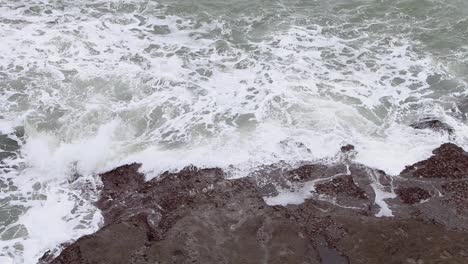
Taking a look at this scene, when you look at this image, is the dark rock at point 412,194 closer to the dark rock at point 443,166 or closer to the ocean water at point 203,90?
the dark rock at point 443,166

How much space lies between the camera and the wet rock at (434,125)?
578 inches

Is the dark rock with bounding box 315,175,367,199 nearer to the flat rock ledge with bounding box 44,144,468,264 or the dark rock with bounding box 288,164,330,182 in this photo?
the flat rock ledge with bounding box 44,144,468,264

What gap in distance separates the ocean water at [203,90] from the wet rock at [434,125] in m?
0.21

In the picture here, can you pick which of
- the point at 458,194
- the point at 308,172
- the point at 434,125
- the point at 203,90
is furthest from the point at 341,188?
the point at 203,90

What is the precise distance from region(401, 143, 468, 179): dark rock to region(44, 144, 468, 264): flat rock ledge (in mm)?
27

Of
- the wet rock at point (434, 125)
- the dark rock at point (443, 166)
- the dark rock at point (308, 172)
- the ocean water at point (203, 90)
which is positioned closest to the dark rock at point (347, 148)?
the ocean water at point (203, 90)

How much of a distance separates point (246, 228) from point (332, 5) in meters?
14.2

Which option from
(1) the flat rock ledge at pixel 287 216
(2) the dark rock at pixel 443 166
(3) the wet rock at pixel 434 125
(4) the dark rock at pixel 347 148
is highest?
(3) the wet rock at pixel 434 125

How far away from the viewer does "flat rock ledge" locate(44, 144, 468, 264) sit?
10.5 metres

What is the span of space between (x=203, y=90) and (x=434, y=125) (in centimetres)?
759

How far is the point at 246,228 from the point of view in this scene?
11094 millimetres

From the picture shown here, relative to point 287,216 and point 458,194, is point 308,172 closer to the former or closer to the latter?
point 287,216

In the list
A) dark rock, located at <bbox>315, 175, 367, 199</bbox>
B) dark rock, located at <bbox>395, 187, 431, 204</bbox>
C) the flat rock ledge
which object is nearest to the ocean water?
the flat rock ledge

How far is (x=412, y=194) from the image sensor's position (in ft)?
40.3
